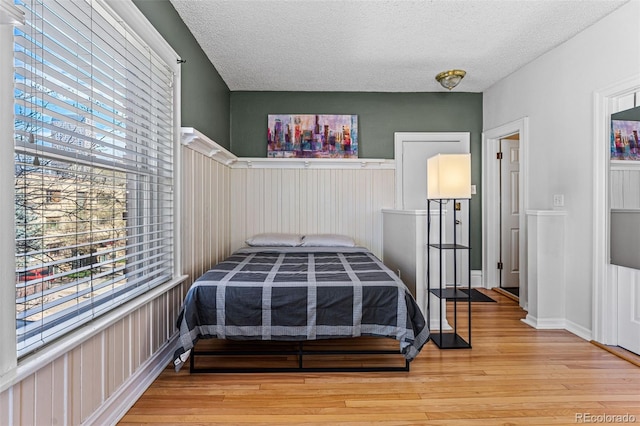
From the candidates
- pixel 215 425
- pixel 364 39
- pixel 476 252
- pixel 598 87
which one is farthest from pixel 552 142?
pixel 215 425

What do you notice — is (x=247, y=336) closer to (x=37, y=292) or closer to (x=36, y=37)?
(x=37, y=292)

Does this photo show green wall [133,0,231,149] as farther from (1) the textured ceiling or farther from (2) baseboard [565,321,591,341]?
(2) baseboard [565,321,591,341]

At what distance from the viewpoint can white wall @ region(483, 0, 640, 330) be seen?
2.62m

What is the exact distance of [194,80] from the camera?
301cm

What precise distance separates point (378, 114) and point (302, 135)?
98 cm

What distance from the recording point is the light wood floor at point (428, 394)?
183cm

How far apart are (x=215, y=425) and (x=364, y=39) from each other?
2957 millimetres

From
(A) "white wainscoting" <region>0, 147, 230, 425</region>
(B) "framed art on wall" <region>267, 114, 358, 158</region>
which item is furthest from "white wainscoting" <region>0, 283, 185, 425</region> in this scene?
(B) "framed art on wall" <region>267, 114, 358, 158</region>

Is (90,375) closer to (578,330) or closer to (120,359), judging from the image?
(120,359)

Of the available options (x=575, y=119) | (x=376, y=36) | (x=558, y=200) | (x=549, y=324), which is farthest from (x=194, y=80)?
(x=549, y=324)

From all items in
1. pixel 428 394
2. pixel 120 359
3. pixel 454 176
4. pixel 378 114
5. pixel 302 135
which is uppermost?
pixel 378 114

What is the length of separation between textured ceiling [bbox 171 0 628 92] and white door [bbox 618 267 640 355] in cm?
195

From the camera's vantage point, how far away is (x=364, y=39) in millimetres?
3025

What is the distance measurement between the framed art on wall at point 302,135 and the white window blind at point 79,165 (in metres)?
2.14
